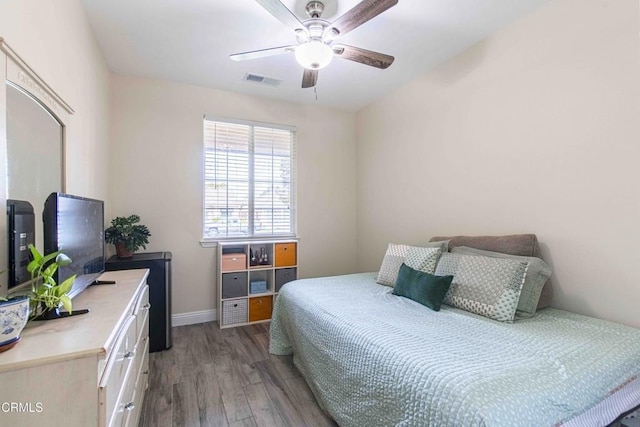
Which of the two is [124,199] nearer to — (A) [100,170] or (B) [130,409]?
(A) [100,170]

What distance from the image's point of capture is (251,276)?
3.62 m

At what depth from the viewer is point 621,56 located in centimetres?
171

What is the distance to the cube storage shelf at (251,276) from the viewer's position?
10.7 feet

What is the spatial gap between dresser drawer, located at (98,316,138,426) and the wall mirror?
1.45 ft

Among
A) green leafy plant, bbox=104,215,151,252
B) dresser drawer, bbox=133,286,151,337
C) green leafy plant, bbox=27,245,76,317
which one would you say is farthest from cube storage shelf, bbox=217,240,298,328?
green leafy plant, bbox=27,245,76,317

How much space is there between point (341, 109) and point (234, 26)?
6.68 feet

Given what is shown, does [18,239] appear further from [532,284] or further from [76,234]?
[532,284]

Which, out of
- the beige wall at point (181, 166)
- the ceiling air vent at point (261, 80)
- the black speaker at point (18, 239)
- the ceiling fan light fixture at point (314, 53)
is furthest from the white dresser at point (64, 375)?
the ceiling air vent at point (261, 80)

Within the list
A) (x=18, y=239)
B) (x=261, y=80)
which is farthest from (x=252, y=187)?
(x=18, y=239)

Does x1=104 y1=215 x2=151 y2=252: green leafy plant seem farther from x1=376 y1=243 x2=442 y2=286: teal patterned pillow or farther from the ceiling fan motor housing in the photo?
the ceiling fan motor housing

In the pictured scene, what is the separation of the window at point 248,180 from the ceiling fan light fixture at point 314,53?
1753mm

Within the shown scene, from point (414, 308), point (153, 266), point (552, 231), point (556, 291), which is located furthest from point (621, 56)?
point (153, 266)

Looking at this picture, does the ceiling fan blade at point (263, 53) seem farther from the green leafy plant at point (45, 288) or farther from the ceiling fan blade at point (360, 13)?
the green leafy plant at point (45, 288)

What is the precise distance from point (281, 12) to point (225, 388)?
249 centimetres
